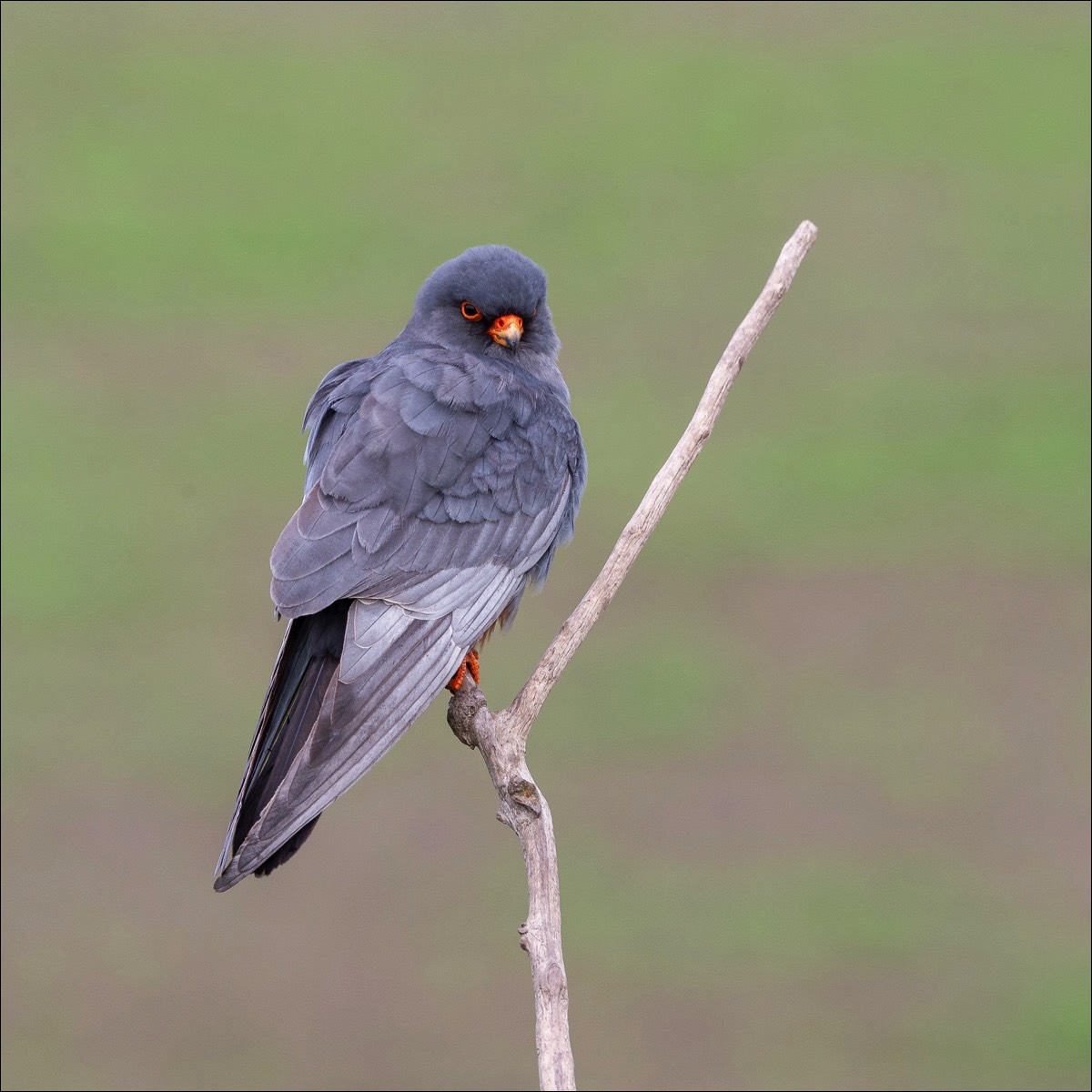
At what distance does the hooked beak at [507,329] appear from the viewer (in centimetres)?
521

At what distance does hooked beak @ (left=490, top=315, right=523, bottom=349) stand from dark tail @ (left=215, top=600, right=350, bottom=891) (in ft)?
3.97

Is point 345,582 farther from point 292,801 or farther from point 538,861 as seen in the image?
point 538,861

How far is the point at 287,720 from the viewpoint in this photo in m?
4.30

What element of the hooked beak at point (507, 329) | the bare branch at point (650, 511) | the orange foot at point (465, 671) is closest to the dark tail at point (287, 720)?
the orange foot at point (465, 671)

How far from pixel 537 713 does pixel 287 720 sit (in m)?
0.81

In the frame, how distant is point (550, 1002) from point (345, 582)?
5.40 feet

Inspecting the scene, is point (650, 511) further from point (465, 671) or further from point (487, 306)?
point (487, 306)

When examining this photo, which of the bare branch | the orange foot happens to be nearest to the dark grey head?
the bare branch

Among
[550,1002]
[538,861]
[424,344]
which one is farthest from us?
[424,344]

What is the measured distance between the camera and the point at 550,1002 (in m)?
3.28

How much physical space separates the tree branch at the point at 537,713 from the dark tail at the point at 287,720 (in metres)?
0.43

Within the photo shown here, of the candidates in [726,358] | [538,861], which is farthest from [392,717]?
A: [726,358]

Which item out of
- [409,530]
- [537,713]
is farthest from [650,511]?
[409,530]

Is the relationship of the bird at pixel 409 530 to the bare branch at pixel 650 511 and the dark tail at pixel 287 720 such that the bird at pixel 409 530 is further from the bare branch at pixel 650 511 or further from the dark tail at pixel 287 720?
the bare branch at pixel 650 511
